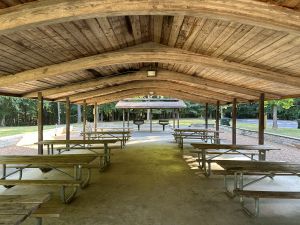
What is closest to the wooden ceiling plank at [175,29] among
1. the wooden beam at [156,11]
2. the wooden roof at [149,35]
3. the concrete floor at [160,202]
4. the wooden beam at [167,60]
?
the wooden roof at [149,35]

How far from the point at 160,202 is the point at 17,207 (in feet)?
9.11

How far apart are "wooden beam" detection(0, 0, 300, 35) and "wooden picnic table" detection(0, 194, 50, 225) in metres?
1.76

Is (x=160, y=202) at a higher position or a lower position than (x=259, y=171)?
lower

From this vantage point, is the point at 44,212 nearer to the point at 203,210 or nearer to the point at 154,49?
the point at 203,210

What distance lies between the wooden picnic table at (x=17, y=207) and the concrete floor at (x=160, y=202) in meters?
1.31

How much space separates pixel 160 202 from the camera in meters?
4.85

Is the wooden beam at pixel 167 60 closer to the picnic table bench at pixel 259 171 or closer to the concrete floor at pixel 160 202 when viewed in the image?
the picnic table bench at pixel 259 171

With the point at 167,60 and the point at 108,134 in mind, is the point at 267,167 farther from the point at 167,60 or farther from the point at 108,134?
the point at 108,134

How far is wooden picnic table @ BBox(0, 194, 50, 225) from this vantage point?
2.22m

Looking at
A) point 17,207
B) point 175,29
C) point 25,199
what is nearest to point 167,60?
point 175,29

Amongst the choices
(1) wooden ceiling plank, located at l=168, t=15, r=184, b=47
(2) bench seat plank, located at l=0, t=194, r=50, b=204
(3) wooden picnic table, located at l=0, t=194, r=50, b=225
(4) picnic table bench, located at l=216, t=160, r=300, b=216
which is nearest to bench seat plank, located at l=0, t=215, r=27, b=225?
(3) wooden picnic table, located at l=0, t=194, r=50, b=225

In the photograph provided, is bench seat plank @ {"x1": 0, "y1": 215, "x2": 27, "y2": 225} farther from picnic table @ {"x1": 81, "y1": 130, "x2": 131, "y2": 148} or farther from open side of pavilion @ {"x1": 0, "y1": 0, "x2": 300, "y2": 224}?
picnic table @ {"x1": 81, "y1": 130, "x2": 131, "y2": 148}

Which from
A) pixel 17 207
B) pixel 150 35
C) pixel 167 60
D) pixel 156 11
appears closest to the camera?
pixel 17 207

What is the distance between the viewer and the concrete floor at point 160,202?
13.4ft
